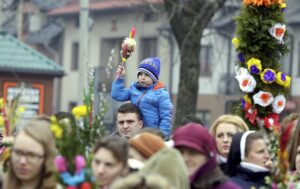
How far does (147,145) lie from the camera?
25.5 ft

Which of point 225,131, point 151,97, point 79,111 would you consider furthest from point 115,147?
point 151,97

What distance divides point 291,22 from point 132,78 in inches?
348

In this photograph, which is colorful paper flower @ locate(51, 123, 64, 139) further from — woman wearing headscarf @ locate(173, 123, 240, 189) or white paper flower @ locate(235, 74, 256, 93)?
white paper flower @ locate(235, 74, 256, 93)

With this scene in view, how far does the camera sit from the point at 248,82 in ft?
37.4

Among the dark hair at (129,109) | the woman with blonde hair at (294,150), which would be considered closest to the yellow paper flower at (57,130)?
the woman with blonde hair at (294,150)

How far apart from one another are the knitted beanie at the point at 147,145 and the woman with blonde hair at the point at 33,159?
705mm

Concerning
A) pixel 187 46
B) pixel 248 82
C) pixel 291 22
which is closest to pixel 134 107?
pixel 248 82

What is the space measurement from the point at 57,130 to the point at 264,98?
4.80 m

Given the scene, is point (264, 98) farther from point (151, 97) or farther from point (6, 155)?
point (6, 155)

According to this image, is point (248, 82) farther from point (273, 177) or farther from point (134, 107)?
point (273, 177)

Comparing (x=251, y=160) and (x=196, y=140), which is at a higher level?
(x=196, y=140)

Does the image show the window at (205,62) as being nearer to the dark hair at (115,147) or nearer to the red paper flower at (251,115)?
the red paper flower at (251,115)

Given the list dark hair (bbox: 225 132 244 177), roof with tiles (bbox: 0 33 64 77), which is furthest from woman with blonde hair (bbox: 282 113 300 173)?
roof with tiles (bbox: 0 33 64 77)

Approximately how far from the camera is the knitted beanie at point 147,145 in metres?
7.76
